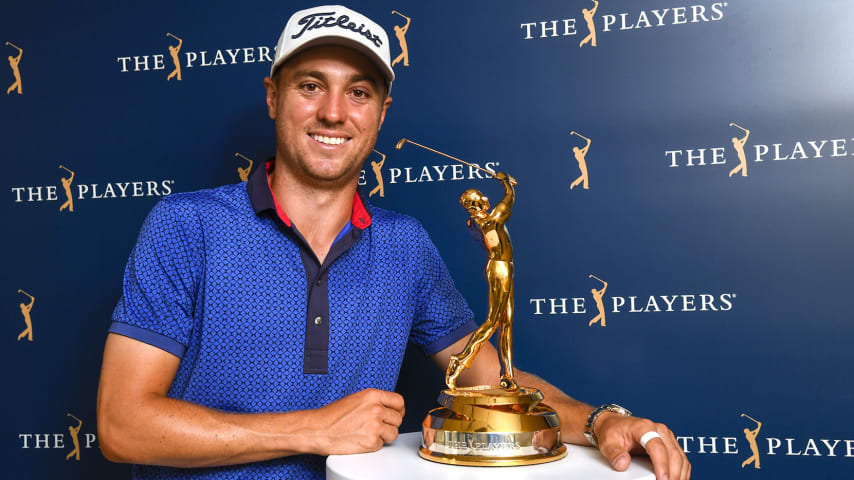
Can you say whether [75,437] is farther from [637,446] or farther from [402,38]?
[637,446]

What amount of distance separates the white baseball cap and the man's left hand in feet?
2.53

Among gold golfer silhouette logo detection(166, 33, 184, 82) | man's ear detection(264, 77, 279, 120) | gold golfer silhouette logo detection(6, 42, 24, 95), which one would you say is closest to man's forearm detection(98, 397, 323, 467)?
man's ear detection(264, 77, 279, 120)

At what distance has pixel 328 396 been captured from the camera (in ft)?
4.49

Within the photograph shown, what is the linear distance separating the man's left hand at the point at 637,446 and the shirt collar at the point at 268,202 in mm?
607

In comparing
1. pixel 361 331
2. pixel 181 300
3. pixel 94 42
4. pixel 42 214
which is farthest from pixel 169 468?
pixel 94 42

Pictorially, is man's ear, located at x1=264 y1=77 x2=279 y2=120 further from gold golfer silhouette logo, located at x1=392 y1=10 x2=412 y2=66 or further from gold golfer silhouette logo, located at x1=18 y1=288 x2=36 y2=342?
gold golfer silhouette logo, located at x1=18 y1=288 x2=36 y2=342

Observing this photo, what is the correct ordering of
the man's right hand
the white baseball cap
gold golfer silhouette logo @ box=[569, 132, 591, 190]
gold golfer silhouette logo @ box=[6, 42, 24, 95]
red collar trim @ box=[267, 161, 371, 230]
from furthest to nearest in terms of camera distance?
gold golfer silhouette logo @ box=[6, 42, 24, 95] < gold golfer silhouette logo @ box=[569, 132, 591, 190] < red collar trim @ box=[267, 161, 371, 230] < the white baseball cap < the man's right hand

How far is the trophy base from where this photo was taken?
106cm

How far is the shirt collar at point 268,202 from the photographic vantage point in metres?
1.40

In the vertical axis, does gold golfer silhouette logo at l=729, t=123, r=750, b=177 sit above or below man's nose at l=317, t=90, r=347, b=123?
below

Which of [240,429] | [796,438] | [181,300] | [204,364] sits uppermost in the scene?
[181,300]

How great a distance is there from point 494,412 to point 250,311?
49cm

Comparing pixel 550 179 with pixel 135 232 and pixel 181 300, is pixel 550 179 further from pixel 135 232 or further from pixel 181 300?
pixel 135 232

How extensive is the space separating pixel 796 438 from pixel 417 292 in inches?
33.5
